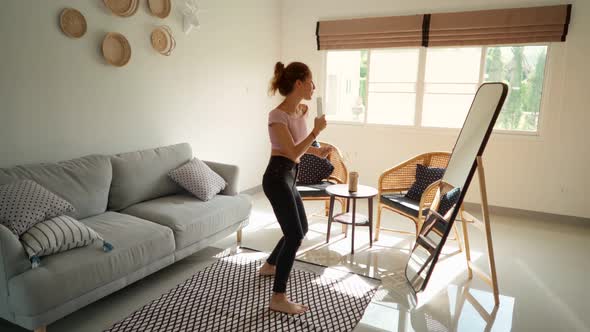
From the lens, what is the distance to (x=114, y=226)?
8.36 feet

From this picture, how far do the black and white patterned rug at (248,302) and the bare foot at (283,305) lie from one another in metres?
0.03

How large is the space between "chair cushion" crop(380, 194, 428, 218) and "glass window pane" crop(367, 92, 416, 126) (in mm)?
1629

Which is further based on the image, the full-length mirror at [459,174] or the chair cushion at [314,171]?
the chair cushion at [314,171]

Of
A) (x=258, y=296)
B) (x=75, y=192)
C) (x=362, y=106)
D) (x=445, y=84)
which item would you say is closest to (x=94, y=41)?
(x=75, y=192)

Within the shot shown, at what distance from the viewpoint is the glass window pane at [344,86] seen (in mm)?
5211

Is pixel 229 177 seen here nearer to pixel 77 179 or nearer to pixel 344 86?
pixel 77 179

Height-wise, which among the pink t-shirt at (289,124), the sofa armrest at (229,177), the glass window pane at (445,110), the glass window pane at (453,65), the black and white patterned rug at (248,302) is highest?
the glass window pane at (453,65)

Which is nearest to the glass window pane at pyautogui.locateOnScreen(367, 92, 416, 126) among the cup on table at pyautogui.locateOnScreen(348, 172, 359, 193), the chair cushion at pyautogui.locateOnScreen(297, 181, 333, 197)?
the chair cushion at pyautogui.locateOnScreen(297, 181, 333, 197)

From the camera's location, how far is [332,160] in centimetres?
411

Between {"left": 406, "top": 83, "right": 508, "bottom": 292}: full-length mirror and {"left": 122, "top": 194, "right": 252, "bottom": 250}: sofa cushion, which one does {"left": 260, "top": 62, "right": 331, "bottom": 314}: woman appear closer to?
{"left": 122, "top": 194, "right": 252, "bottom": 250}: sofa cushion

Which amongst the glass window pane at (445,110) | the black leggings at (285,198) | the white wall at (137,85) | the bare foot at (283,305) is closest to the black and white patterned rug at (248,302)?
the bare foot at (283,305)

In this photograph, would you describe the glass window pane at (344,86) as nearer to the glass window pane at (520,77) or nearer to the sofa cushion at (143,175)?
the glass window pane at (520,77)

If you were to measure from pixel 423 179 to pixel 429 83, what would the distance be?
1.70 metres

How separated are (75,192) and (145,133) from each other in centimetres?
102
